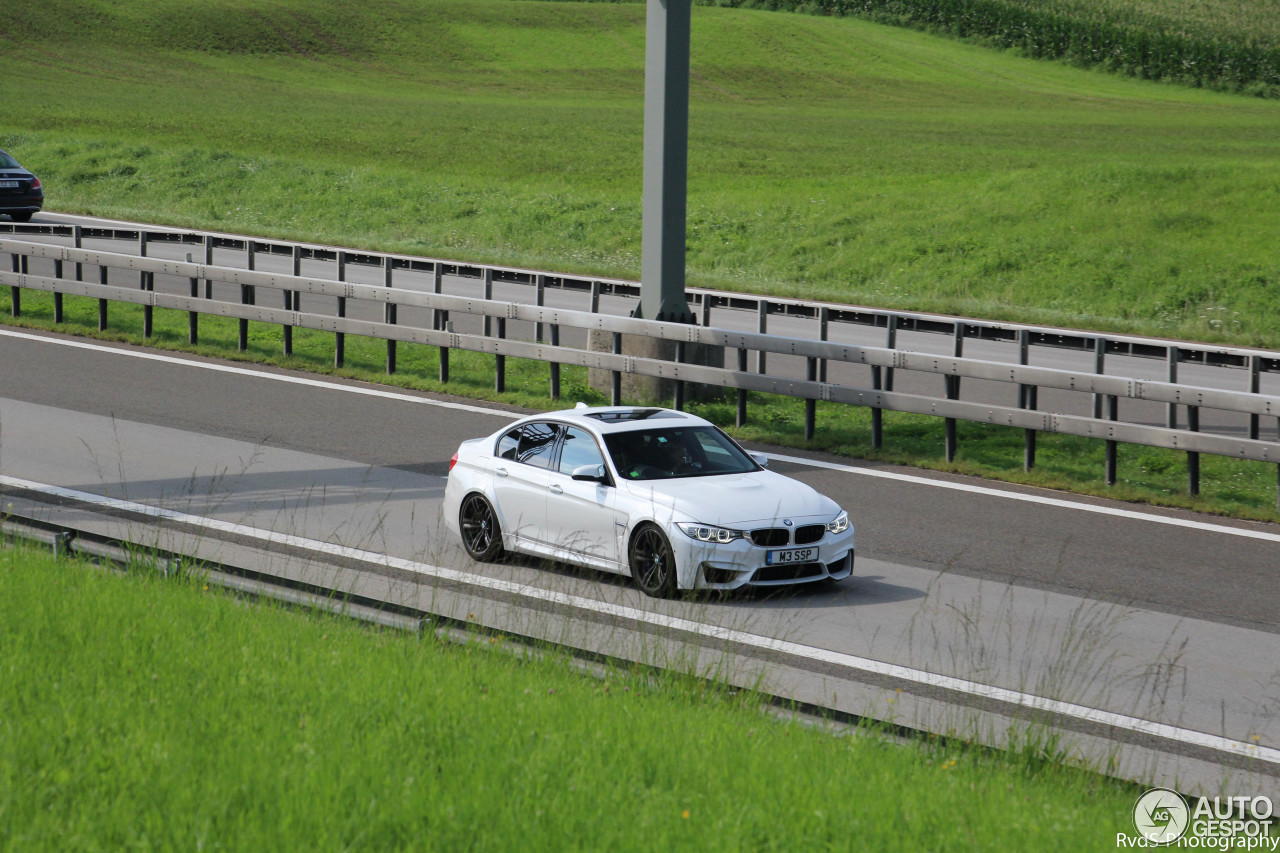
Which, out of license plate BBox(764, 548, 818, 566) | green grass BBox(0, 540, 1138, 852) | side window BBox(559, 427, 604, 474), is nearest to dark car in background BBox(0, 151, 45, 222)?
side window BBox(559, 427, 604, 474)

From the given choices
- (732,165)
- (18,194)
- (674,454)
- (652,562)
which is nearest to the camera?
(652,562)

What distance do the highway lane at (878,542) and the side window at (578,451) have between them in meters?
0.84

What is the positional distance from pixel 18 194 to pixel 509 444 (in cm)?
2872

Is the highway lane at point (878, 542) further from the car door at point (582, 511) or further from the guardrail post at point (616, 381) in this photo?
the guardrail post at point (616, 381)

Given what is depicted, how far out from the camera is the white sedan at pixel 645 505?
32.5ft

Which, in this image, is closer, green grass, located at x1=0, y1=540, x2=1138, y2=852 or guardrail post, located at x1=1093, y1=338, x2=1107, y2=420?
green grass, located at x1=0, y1=540, x2=1138, y2=852

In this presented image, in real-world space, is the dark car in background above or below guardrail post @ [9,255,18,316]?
above

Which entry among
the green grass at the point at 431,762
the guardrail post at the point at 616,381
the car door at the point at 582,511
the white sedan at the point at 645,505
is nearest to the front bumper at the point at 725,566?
the white sedan at the point at 645,505

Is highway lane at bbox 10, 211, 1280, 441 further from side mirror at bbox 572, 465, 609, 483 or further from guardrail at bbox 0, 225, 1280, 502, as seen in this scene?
side mirror at bbox 572, 465, 609, 483

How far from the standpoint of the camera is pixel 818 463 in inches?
587

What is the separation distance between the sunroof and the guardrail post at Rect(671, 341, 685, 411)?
4805 mm

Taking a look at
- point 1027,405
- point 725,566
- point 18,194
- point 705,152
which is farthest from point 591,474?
point 705,152

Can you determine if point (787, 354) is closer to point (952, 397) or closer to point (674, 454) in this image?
point (952, 397)

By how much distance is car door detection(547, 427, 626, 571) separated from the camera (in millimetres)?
10414
